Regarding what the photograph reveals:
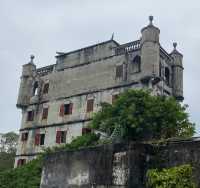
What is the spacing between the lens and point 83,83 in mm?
31422

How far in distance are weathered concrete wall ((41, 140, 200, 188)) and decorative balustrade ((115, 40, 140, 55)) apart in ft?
64.0

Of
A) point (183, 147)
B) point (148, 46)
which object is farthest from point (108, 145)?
point (148, 46)

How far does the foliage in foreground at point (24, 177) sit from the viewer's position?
23172mm

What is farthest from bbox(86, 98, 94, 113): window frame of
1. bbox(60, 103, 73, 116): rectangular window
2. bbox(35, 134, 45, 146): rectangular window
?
bbox(35, 134, 45, 146): rectangular window

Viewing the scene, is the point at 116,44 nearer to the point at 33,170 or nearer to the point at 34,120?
the point at 34,120

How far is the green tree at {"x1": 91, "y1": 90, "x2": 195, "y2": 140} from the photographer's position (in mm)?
20766

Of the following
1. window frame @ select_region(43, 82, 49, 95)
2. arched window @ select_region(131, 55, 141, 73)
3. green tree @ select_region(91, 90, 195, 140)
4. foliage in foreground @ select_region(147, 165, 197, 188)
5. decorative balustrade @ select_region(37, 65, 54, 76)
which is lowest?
foliage in foreground @ select_region(147, 165, 197, 188)

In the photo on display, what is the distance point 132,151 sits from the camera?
927cm

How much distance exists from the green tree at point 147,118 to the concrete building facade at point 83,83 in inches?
215

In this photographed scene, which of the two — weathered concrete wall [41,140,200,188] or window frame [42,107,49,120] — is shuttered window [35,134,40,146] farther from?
weathered concrete wall [41,140,200,188]

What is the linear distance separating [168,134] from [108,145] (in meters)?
11.0

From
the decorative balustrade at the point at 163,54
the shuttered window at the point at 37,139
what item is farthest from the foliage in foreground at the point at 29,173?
the decorative balustrade at the point at 163,54

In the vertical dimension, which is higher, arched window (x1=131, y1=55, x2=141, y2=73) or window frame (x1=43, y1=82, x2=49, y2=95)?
arched window (x1=131, y1=55, x2=141, y2=73)

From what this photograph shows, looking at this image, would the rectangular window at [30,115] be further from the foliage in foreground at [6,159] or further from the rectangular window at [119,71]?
the rectangular window at [119,71]
